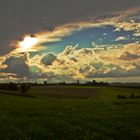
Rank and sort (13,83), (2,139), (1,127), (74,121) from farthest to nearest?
(13,83) < (74,121) < (1,127) < (2,139)

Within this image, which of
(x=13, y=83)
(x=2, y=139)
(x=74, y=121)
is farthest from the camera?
(x=13, y=83)

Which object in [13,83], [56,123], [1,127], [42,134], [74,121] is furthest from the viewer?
[13,83]

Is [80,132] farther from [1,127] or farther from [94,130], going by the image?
[1,127]

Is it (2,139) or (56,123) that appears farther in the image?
(56,123)

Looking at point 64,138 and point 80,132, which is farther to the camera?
point 80,132

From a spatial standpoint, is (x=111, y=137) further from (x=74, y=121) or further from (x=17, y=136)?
(x=74, y=121)

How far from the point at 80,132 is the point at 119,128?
4518 millimetres

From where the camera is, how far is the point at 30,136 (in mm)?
22797

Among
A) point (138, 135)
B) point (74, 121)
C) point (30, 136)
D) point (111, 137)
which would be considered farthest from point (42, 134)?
point (74, 121)

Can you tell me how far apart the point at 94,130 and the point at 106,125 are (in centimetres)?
334

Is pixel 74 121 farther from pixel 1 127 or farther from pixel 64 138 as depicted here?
pixel 64 138

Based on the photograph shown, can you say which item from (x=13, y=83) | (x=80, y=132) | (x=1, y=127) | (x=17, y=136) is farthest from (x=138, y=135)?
(x=13, y=83)

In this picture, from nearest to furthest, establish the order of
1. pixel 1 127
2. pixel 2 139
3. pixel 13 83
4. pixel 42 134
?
pixel 2 139 < pixel 42 134 < pixel 1 127 < pixel 13 83

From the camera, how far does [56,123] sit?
3003 cm
